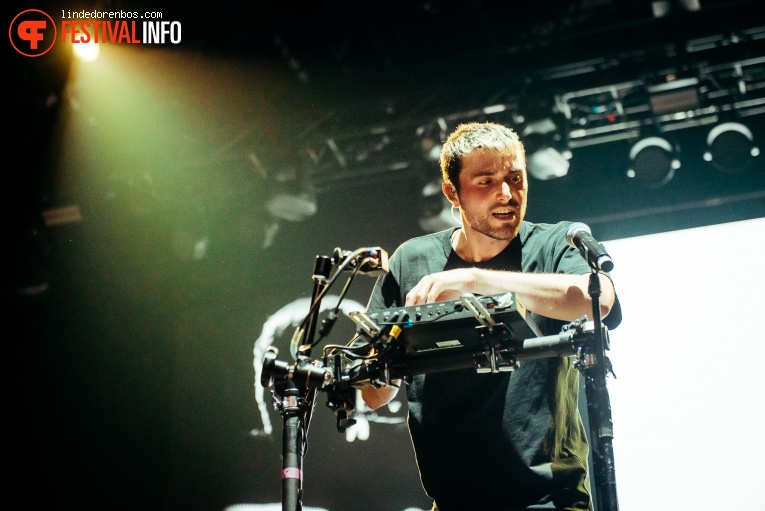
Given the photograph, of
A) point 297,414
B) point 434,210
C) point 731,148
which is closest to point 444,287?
point 297,414

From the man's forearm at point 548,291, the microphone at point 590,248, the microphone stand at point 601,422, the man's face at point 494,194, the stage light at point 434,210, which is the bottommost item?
the microphone stand at point 601,422

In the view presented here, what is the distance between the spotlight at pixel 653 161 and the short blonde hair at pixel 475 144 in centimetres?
237

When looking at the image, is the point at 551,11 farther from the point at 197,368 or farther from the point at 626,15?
the point at 197,368

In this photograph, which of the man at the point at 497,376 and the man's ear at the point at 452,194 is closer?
the man at the point at 497,376

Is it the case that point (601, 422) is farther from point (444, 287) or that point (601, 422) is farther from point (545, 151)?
point (545, 151)

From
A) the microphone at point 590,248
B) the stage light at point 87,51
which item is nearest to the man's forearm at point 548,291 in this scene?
the microphone at point 590,248

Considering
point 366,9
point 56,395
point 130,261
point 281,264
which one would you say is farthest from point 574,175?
point 56,395

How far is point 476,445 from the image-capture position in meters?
2.03

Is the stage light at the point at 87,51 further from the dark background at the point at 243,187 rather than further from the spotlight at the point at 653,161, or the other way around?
the spotlight at the point at 653,161

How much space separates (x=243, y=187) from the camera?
5.55 m

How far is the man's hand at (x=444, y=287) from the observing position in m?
1.80

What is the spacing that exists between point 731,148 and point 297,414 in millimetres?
3805

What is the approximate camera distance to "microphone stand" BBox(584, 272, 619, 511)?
1503 mm

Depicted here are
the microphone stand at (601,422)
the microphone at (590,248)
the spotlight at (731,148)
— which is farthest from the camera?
the spotlight at (731,148)
